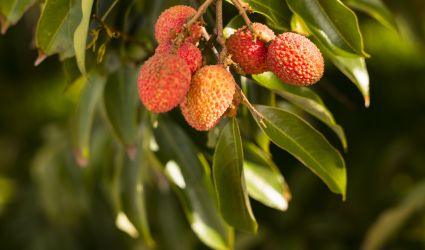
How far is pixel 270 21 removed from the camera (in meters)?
1.03

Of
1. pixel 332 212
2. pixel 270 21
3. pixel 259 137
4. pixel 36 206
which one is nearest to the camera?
pixel 270 21

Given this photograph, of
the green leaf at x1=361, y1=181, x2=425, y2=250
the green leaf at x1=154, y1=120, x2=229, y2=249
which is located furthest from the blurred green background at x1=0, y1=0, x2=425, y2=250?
the green leaf at x1=154, y1=120, x2=229, y2=249

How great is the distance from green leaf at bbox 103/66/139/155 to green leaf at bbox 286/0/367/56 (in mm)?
368

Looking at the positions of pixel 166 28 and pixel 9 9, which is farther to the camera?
pixel 9 9

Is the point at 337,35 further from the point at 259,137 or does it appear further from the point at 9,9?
the point at 9,9

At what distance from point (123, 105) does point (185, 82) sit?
0.41 meters

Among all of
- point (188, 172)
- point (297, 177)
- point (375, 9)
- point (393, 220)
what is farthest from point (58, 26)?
point (297, 177)

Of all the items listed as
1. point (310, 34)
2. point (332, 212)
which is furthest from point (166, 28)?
point (332, 212)

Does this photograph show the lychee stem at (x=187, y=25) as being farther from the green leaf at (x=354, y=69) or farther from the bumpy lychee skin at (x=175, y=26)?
the green leaf at (x=354, y=69)

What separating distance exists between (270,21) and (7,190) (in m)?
2.03

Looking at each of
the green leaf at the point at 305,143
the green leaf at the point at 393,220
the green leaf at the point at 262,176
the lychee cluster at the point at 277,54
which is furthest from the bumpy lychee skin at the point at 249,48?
the green leaf at the point at 393,220

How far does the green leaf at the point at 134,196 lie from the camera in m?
1.39

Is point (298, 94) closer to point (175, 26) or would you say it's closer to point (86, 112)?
point (175, 26)

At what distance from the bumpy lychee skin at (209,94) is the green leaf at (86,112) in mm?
484
